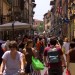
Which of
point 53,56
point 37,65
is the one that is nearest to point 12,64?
point 53,56

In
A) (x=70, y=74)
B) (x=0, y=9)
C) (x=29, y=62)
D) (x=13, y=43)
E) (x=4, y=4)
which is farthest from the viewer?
(x=4, y=4)

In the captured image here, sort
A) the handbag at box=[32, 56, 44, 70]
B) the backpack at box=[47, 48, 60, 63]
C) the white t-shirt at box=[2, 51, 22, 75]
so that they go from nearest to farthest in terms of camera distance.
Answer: the white t-shirt at box=[2, 51, 22, 75] < the backpack at box=[47, 48, 60, 63] < the handbag at box=[32, 56, 44, 70]

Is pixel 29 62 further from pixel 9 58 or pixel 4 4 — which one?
pixel 4 4

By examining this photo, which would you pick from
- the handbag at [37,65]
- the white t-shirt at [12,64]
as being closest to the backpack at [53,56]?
the handbag at [37,65]

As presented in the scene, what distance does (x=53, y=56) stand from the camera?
12.0 meters

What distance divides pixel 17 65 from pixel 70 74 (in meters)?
2.15

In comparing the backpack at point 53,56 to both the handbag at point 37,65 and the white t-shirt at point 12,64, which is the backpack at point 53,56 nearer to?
the handbag at point 37,65

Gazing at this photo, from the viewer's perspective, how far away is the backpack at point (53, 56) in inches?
474

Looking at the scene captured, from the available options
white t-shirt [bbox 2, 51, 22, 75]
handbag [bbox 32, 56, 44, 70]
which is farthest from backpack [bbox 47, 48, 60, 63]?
white t-shirt [bbox 2, 51, 22, 75]

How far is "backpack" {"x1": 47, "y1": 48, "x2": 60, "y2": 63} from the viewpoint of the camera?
39.5 feet

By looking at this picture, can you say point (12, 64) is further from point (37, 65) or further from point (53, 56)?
point (37, 65)

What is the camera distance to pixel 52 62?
1205cm

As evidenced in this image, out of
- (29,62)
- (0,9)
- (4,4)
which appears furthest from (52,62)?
(4,4)

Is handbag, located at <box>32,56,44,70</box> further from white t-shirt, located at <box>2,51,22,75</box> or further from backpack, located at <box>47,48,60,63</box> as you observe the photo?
white t-shirt, located at <box>2,51,22,75</box>
